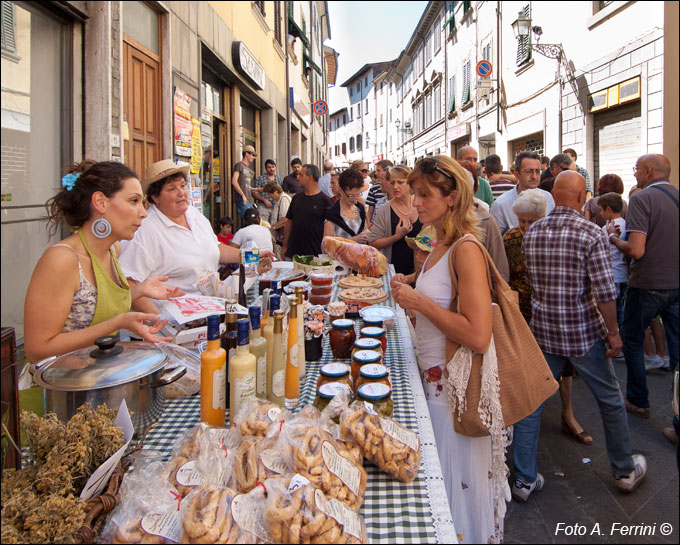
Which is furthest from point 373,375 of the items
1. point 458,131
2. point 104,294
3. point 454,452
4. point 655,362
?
point 458,131

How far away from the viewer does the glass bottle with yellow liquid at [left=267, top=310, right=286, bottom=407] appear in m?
1.73

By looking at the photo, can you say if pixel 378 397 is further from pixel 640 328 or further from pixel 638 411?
pixel 638 411

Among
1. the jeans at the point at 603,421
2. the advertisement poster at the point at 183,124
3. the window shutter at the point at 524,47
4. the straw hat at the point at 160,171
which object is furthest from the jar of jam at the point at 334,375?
the window shutter at the point at 524,47

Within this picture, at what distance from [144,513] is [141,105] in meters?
5.02

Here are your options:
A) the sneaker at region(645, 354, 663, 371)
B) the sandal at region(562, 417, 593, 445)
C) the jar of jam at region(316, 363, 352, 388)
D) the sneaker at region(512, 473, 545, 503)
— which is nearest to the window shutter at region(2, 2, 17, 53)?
the jar of jam at region(316, 363, 352, 388)

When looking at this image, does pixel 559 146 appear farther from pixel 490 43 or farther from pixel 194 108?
pixel 194 108

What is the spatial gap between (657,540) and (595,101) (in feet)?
29.8

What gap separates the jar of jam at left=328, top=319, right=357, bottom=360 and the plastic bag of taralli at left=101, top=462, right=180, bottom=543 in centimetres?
120

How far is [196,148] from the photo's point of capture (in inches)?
253

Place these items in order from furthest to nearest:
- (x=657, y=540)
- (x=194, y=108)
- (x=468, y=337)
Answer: (x=194, y=108), (x=657, y=540), (x=468, y=337)

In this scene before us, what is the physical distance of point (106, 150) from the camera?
4152 mm

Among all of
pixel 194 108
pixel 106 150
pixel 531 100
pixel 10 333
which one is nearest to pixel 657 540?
pixel 10 333

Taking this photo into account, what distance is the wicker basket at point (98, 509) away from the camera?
1.04m

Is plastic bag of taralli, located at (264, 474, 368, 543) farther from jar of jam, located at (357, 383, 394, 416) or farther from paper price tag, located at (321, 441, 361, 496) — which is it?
jar of jam, located at (357, 383, 394, 416)
